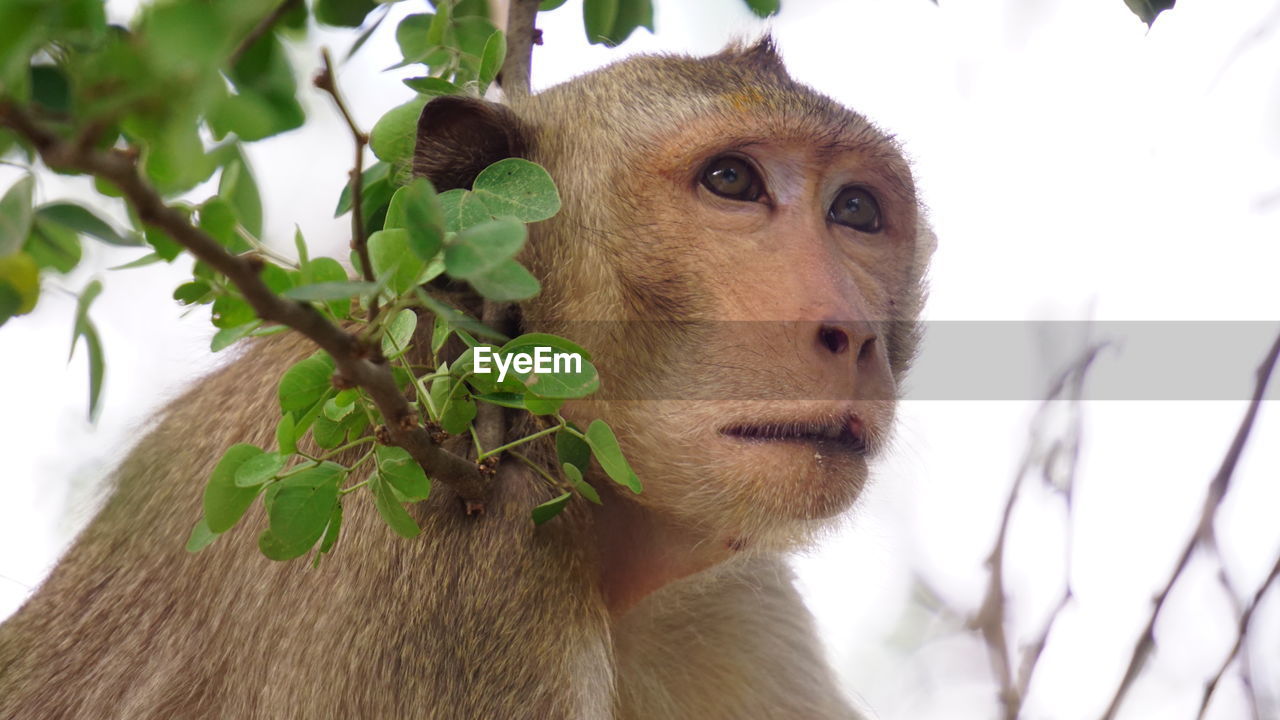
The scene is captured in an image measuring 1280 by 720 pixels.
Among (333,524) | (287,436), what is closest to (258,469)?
(287,436)

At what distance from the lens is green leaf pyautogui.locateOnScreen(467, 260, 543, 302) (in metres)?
2.12

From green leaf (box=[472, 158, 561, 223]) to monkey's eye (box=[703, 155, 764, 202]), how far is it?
1.25 m

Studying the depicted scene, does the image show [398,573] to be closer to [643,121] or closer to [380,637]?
Result: [380,637]

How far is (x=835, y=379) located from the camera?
132 inches

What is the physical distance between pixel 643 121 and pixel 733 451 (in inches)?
45.8

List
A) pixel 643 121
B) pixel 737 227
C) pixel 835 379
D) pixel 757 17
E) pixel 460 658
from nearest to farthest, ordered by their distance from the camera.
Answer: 1. pixel 460 658
2. pixel 835 379
3. pixel 737 227
4. pixel 643 121
5. pixel 757 17

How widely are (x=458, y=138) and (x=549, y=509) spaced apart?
123 centimetres

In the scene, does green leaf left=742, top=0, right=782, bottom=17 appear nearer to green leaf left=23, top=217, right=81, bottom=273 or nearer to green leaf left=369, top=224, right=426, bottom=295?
green leaf left=369, top=224, right=426, bottom=295

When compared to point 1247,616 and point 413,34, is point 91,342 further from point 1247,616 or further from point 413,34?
point 1247,616

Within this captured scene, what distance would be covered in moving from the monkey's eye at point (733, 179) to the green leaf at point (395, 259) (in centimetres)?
163

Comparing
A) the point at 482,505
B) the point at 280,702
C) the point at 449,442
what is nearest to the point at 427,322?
the point at 449,442

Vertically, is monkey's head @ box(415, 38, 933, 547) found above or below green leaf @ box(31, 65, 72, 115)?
below

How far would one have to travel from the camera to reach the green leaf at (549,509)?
302 centimetres

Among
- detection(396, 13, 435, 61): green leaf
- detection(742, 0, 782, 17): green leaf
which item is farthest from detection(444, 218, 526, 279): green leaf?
detection(742, 0, 782, 17): green leaf
